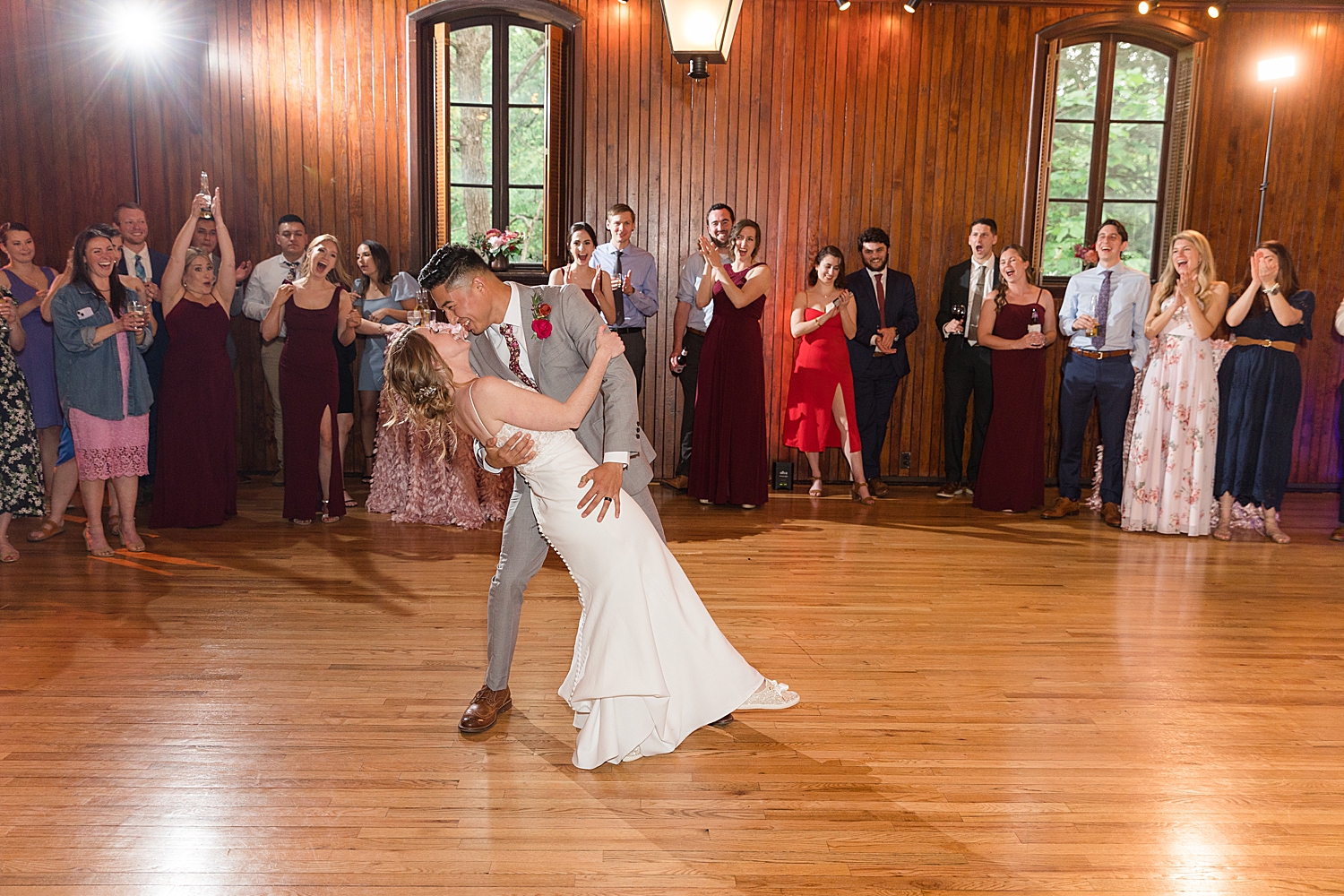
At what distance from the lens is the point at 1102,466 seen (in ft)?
21.5

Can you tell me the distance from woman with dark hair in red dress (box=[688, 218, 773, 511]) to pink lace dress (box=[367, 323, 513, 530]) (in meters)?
1.40

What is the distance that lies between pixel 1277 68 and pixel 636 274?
187 inches

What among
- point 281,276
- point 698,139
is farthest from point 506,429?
point 698,139

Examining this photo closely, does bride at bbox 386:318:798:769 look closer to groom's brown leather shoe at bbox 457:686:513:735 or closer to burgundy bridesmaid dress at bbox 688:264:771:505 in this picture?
groom's brown leather shoe at bbox 457:686:513:735

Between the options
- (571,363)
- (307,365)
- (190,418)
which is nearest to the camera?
(571,363)

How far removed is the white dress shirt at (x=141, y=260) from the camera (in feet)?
20.1

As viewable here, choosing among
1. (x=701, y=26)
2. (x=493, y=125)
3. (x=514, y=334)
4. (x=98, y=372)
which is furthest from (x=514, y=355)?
(x=493, y=125)

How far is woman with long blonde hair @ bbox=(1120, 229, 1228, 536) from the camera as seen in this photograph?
5.98 m

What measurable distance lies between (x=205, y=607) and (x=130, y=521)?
131 centimetres

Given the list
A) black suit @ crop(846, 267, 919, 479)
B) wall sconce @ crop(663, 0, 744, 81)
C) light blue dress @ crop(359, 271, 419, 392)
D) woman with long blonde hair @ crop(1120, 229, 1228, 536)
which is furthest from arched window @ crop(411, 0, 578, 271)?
woman with long blonde hair @ crop(1120, 229, 1228, 536)

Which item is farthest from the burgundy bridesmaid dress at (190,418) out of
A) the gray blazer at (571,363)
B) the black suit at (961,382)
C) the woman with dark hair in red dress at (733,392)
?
the black suit at (961,382)

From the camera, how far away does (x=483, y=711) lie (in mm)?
3172

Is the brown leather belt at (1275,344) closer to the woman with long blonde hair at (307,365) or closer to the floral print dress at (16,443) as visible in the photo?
the woman with long blonde hair at (307,365)

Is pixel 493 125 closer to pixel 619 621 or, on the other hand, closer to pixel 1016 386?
pixel 1016 386
